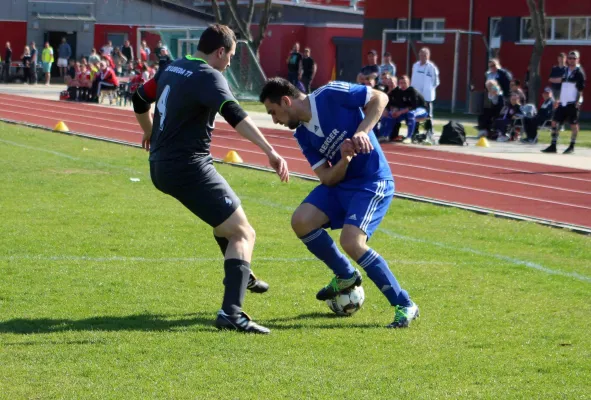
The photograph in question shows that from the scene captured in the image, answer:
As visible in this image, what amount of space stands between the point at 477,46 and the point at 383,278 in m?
29.8

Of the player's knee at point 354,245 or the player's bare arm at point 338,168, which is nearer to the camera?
the player's bare arm at point 338,168

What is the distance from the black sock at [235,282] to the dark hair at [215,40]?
1345mm

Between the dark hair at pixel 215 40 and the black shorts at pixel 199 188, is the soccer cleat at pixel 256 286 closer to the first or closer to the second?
the black shorts at pixel 199 188

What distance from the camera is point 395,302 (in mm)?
6582

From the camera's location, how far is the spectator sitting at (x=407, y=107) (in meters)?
21.6

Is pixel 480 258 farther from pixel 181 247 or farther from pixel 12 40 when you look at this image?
pixel 12 40

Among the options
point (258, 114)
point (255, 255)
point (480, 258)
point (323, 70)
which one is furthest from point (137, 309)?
point (323, 70)

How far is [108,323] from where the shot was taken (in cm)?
641

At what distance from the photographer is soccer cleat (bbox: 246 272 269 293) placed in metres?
7.20

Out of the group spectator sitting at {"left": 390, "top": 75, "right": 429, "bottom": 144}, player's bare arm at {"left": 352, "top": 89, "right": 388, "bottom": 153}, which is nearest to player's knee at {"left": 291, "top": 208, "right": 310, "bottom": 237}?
player's bare arm at {"left": 352, "top": 89, "right": 388, "bottom": 153}

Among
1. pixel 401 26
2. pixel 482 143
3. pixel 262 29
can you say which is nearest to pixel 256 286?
pixel 482 143

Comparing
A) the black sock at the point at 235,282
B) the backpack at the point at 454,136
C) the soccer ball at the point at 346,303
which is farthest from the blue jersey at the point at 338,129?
the backpack at the point at 454,136

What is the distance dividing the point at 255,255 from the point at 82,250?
152 centimetres

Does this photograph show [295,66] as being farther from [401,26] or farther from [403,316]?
[403,316]
